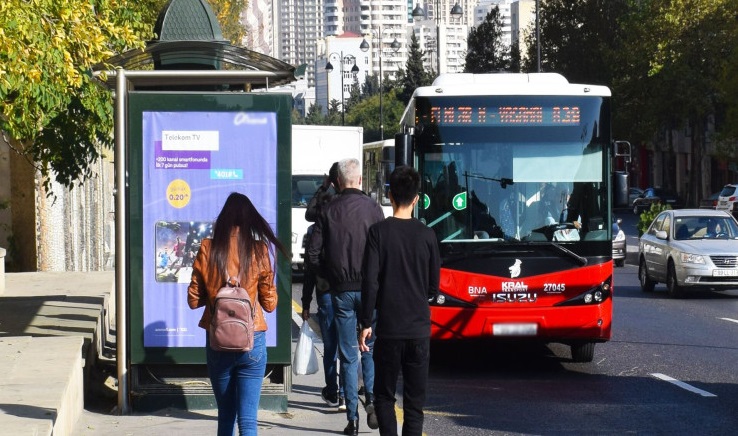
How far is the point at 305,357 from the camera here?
10.3m

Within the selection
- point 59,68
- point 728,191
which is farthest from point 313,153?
point 728,191

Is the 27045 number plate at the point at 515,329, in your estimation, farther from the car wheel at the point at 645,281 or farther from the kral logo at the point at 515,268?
the car wheel at the point at 645,281

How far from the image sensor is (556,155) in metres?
13.2

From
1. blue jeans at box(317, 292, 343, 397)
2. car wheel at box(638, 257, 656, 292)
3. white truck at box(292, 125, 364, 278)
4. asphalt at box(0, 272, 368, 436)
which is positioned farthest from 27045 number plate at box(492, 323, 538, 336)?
white truck at box(292, 125, 364, 278)

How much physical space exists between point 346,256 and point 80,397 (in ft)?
7.79

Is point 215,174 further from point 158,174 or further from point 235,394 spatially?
point 235,394

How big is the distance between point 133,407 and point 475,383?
3845 mm

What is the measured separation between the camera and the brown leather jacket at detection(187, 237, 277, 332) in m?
7.19

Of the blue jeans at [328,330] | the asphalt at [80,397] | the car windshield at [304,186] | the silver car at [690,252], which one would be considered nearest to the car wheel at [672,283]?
the silver car at [690,252]

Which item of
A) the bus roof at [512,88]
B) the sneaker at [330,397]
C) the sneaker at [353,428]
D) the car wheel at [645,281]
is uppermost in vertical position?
the bus roof at [512,88]

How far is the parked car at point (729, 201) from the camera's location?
5359 centimetres

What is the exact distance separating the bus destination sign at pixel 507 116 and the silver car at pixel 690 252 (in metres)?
10.5

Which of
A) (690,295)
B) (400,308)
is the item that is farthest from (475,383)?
(690,295)

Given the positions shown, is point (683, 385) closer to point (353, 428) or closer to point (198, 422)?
point (353, 428)
